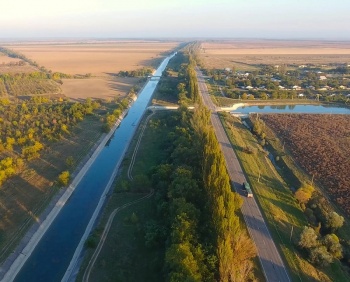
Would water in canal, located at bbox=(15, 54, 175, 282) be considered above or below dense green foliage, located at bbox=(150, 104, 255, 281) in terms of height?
below

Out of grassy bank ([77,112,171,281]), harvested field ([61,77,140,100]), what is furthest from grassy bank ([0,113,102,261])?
harvested field ([61,77,140,100])

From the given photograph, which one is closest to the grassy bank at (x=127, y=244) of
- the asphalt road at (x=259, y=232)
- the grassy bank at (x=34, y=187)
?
the grassy bank at (x=34, y=187)

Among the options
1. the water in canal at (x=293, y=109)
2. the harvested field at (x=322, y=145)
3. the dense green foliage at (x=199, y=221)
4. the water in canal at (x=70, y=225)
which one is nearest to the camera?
the dense green foliage at (x=199, y=221)

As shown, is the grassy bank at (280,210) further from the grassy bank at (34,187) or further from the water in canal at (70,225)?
the grassy bank at (34,187)

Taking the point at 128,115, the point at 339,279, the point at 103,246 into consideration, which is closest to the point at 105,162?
the point at 103,246

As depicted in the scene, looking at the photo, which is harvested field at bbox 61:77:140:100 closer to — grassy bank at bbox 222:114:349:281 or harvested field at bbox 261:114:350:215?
harvested field at bbox 261:114:350:215
